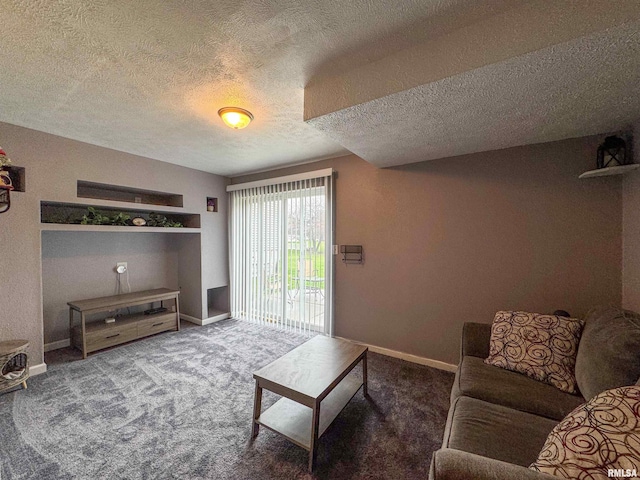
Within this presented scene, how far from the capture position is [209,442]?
1.63 metres

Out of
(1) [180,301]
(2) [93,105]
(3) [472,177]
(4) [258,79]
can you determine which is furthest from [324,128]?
(1) [180,301]

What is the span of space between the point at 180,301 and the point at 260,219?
203 cm

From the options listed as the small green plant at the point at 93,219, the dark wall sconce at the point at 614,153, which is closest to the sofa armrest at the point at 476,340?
the dark wall sconce at the point at 614,153

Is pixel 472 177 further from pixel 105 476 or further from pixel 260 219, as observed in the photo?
pixel 105 476

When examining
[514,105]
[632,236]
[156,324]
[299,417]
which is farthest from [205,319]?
[632,236]

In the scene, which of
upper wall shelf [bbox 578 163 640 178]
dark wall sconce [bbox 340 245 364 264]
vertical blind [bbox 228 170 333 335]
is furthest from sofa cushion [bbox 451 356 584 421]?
vertical blind [bbox 228 170 333 335]

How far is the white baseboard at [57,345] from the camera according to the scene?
9.57 feet

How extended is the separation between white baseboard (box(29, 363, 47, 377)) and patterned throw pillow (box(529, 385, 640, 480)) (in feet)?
12.7

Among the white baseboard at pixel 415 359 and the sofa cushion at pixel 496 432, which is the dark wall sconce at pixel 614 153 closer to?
the sofa cushion at pixel 496 432

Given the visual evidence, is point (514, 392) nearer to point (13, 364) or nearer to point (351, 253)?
point (351, 253)

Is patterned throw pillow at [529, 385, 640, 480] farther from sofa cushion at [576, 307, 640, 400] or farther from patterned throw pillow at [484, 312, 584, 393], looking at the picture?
patterned throw pillow at [484, 312, 584, 393]

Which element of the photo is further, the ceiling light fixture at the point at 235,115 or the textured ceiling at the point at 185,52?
the ceiling light fixture at the point at 235,115

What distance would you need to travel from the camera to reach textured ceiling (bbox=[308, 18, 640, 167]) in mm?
1113

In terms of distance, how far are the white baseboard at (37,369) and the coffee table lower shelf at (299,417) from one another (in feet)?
8.04
